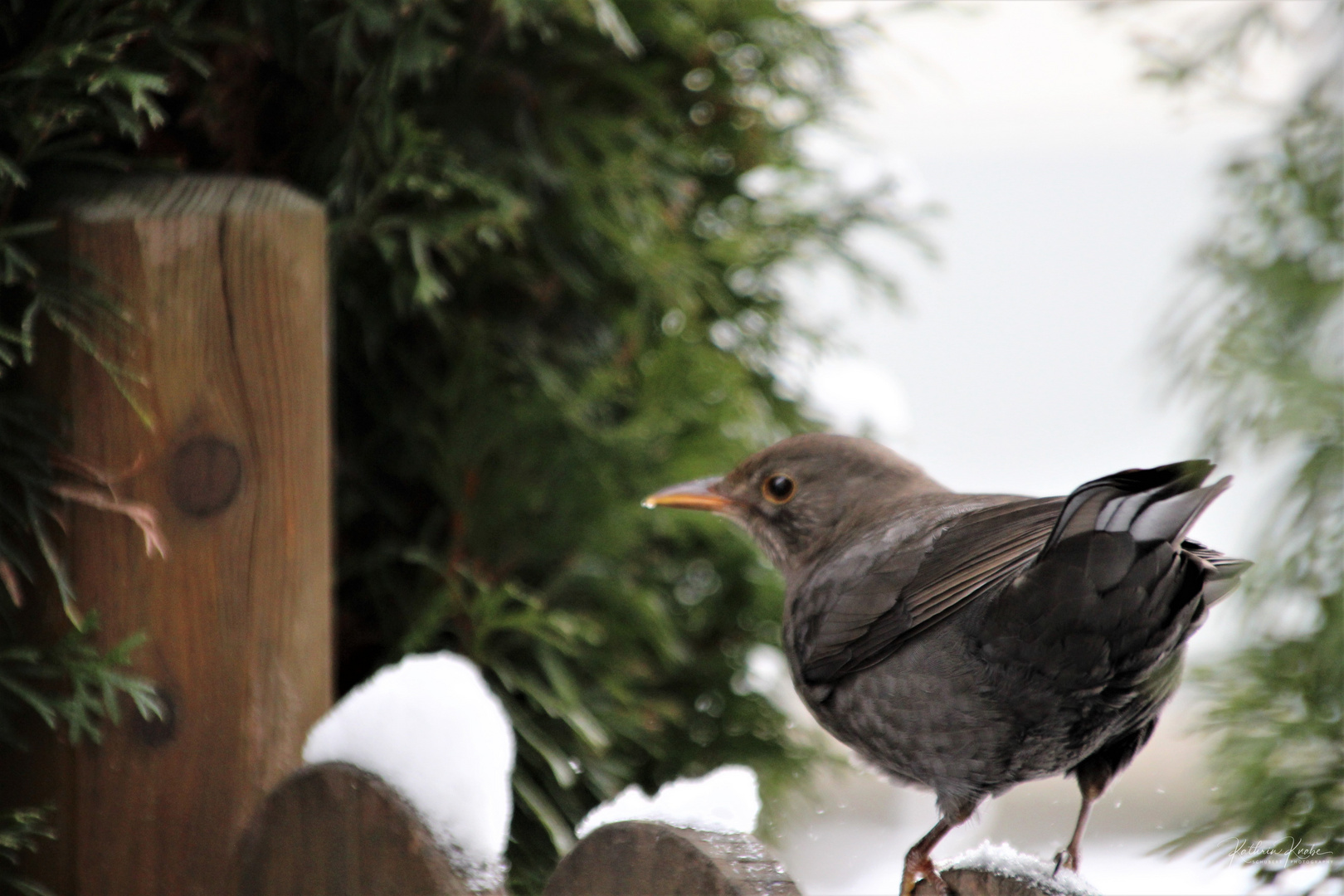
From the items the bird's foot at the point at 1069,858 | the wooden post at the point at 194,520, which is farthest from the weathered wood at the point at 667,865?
the wooden post at the point at 194,520

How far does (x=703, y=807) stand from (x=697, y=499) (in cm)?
45

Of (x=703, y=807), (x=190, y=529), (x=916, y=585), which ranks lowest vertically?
(x=190, y=529)

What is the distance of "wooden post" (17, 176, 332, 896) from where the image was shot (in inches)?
58.4

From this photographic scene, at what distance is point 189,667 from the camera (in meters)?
1.50

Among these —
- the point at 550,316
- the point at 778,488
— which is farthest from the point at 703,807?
the point at 550,316

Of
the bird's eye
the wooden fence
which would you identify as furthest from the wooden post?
the bird's eye

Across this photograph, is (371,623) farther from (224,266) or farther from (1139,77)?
(1139,77)

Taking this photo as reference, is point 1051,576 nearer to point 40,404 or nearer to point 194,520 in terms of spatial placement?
point 194,520

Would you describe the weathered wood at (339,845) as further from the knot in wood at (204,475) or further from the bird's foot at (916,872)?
the bird's foot at (916,872)

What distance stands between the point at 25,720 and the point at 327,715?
371mm

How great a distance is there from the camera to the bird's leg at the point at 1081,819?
1182 millimetres

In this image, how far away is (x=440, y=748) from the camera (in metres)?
1.36

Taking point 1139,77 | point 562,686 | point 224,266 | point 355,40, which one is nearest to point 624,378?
→ point 562,686

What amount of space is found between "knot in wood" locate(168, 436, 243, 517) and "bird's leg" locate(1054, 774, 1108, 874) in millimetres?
1054
